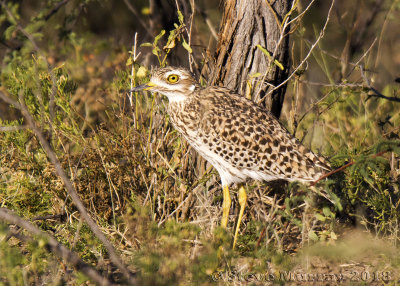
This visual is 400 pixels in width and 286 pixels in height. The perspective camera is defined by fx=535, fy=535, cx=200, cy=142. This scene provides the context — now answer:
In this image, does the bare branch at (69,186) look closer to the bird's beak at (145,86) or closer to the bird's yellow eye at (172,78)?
the bird's beak at (145,86)

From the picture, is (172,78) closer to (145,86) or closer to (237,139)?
(145,86)

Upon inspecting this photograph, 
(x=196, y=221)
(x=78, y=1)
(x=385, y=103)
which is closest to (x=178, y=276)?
(x=196, y=221)

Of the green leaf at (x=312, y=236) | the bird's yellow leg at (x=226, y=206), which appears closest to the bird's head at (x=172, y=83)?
the bird's yellow leg at (x=226, y=206)

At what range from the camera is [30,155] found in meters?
4.41

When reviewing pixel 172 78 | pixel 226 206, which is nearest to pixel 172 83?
pixel 172 78

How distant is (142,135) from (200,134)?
53 centimetres

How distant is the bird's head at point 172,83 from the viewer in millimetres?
3965

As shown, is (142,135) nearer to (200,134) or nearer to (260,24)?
(200,134)

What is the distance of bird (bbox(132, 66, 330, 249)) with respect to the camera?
3857 mm

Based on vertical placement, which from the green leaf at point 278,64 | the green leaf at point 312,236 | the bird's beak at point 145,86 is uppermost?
the green leaf at point 278,64

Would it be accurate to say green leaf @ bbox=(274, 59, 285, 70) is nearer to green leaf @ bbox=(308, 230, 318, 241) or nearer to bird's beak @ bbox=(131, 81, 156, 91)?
bird's beak @ bbox=(131, 81, 156, 91)

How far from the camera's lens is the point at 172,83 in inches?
157

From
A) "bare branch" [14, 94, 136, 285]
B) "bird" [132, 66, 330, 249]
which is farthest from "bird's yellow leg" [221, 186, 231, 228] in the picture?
"bare branch" [14, 94, 136, 285]

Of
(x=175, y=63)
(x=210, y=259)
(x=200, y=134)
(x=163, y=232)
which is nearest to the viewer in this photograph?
(x=210, y=259)
